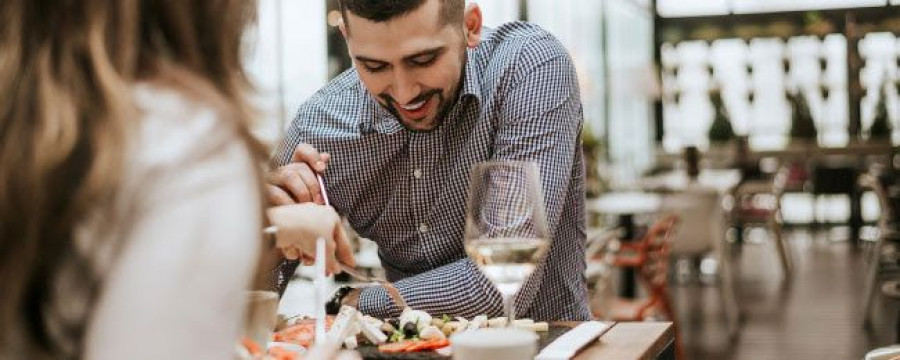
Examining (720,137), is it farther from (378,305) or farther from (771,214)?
(378,305)

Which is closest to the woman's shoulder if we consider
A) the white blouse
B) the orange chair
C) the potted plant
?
the white blouse

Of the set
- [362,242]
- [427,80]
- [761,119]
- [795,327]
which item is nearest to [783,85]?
[761,119]

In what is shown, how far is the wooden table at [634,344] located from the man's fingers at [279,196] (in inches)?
19.0

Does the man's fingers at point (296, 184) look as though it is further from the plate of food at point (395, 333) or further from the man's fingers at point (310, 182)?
the plate of food at point (395, 333)

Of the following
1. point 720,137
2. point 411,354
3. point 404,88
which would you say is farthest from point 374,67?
point 720,137

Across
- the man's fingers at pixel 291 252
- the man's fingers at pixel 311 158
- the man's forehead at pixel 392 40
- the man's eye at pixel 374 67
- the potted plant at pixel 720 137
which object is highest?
the man's forehead at pixel 392 40

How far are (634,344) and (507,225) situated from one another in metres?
0.32

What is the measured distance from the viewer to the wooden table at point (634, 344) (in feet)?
4.99

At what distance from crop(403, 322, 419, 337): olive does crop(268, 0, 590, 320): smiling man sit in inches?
11.3

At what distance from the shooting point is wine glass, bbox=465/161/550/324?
1.36m

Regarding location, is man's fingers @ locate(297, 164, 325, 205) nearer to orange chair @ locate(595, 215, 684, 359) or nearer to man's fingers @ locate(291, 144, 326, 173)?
man's fingers @ locate(291, 144, 326, 173)

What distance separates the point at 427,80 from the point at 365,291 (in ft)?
1.20

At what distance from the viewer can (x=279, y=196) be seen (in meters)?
1.72

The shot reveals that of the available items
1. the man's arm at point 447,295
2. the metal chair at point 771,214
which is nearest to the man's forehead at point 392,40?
the man's arm at point 447,295
